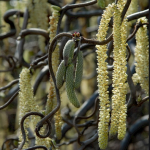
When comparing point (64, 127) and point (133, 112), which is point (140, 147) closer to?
point (133, 112)

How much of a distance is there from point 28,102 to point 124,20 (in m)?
0.44

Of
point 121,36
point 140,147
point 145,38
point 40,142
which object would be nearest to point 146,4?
point 145,38

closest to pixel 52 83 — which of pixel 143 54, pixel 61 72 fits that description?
pixel 61 72

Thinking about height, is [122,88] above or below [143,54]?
below

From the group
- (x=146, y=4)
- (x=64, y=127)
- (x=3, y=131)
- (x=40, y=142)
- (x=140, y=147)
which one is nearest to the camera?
(x=40, y=142)

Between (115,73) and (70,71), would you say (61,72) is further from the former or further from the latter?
(115,73)

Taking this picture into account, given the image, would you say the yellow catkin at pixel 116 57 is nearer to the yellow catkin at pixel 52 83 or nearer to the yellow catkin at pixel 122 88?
the yellow catkin at pixel 122 88

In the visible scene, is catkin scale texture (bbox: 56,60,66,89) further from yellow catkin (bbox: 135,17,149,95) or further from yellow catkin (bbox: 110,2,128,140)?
yellow catkin (bbox: 135,17,149,95)

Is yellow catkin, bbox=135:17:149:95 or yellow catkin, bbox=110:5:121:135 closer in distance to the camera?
yellow catkin, bbox=110:5:121:135

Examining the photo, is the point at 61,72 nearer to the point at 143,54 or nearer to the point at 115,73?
the point at 115,73

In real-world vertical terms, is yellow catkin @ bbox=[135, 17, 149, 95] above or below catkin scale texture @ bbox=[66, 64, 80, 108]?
above

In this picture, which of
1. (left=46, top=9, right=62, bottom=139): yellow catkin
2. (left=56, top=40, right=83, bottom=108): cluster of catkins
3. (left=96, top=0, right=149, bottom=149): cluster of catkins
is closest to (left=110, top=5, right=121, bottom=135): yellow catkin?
(left=96, top=0, right=149, bottom=149): cluster of catkins

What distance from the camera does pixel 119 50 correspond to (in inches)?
32.7

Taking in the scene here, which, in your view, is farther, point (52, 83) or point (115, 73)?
point (52, 83)
